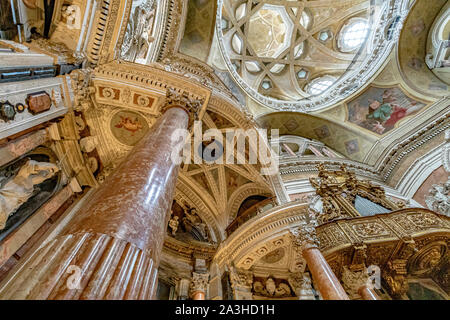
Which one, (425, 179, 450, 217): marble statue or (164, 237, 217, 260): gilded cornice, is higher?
(425, 179, 450, 217): marble statue

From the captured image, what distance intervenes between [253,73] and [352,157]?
9.41m

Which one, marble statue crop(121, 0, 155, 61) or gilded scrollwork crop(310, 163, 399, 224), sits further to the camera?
marble statue crop(121, 0, 155, 61)

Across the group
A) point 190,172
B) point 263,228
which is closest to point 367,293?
point 263,228

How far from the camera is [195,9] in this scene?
35.6ft

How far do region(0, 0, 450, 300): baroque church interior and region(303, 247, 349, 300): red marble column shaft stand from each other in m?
0.02

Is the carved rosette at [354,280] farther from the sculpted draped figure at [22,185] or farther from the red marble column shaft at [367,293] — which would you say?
the sculpted draped figure at [22,185]

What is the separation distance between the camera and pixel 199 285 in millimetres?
5551

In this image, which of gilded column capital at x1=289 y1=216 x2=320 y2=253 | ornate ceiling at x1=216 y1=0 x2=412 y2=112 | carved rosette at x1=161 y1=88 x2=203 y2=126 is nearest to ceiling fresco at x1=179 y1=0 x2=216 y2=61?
ornate ceiling at x1=216 y1=0 x2=412 y2=112

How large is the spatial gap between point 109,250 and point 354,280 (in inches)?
170

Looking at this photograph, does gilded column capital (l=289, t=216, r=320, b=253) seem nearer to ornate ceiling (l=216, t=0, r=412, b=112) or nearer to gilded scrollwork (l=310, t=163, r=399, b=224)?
gilded scrollwork (l=310, t=163, r=399, b=224)

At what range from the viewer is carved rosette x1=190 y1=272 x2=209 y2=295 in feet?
18.0

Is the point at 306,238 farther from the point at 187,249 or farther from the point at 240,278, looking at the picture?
the point at 187,249
